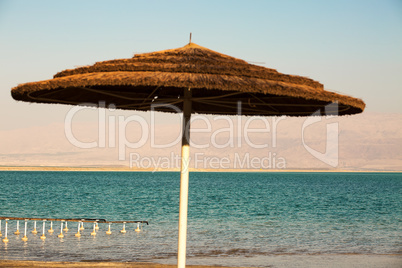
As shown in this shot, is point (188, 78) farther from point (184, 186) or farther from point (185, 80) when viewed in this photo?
point (184, 186)

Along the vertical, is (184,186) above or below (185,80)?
below

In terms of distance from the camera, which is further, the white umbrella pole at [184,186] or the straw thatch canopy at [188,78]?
the white umbrella pole at [184,186]

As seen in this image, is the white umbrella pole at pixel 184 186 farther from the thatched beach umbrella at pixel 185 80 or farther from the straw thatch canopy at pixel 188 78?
the straw thatch canopy at pixel 188 78

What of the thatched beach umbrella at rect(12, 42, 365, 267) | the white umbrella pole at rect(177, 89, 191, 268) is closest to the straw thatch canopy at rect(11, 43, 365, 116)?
the thatched beach umbrella at rect(12, 42, 365, 267)

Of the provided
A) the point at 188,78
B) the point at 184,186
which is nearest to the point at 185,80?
the point at 188,78

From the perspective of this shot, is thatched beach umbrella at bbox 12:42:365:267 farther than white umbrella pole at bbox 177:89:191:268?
No

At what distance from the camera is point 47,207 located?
2247 inches

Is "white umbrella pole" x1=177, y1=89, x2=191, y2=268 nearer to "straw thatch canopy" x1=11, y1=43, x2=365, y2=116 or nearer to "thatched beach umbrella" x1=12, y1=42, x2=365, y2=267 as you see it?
"thatched beach umbrella" x1=12, y1=42, x2=365, y2=267

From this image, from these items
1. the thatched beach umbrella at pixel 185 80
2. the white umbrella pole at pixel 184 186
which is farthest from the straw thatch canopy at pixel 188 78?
the white umbrella pole at pixel 184 186

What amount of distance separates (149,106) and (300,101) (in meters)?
2.83

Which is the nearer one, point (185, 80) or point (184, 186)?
point (185, 80)

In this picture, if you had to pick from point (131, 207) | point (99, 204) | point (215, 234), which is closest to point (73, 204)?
point (99, 204)

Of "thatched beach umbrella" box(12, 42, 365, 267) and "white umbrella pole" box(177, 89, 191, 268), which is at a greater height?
"thatched beach umbrella" box(12, 42, 365, 267)

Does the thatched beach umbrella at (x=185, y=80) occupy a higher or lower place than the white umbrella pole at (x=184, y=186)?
higher
